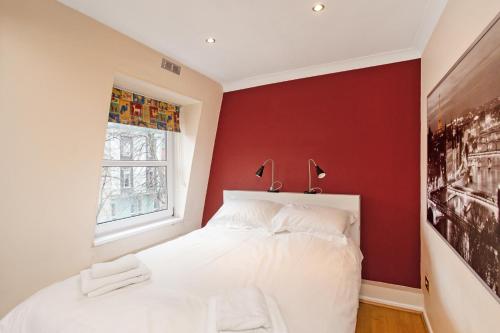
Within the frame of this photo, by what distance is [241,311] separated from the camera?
3.44 ft

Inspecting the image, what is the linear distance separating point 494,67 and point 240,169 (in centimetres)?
250

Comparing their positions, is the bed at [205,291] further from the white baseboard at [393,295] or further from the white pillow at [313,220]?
the white baseboard at [393,295]

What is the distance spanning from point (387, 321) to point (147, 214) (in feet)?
8.43

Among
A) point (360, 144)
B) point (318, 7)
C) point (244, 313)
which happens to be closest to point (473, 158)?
point (244, 313)

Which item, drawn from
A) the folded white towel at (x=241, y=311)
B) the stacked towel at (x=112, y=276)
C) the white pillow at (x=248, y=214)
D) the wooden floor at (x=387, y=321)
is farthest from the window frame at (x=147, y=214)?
the wooden floor at (x=387, y=321)

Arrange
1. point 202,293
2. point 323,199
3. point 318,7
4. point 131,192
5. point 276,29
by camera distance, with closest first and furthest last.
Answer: point 202,293, point 318,7, point 276,29, point 323,199, point 131,192

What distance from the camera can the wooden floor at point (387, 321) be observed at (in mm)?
1978

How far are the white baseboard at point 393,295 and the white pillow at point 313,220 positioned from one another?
2.29 feet

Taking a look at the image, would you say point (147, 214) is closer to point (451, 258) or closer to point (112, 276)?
point (112, 276)

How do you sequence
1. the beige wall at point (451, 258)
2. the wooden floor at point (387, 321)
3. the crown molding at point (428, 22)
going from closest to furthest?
the beige wall at point (451, 258) < the crown molding at point (428, 22) < the wooden floor at point (387, 321)

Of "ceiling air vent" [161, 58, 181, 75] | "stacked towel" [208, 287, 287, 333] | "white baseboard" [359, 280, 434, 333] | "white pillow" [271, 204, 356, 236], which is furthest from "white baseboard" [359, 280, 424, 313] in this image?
"ceiling air vent" [161, 58, 181, 75]

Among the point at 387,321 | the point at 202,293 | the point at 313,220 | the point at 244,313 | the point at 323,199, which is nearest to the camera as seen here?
the point at 244,313

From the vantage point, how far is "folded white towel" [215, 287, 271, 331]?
974 mm

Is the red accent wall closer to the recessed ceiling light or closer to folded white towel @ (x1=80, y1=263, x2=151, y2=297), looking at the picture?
the recessed ceiling light
